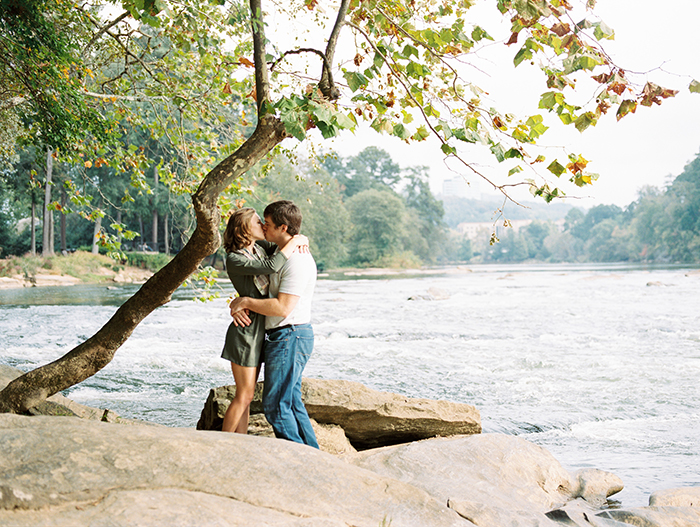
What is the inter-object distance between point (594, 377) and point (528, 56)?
8.83 m

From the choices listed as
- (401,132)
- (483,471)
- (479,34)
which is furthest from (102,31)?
(483,471)

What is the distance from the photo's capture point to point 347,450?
567 cm

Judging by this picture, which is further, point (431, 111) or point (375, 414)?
point (375, 414)

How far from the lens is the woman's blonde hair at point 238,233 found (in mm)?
4195

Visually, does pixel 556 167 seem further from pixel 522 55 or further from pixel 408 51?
pixel 408 51

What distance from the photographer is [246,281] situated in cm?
424

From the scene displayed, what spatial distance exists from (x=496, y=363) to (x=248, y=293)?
361 inches

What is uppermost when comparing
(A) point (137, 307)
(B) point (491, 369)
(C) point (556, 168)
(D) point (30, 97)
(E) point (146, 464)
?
(D) point (30, 97)

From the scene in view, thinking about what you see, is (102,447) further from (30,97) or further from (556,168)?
(30,97)

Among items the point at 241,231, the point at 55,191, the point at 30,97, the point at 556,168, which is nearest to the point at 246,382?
the point at 241,231

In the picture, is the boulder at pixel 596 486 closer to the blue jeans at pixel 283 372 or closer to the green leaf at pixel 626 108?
the blue jeans at pixel 283 372

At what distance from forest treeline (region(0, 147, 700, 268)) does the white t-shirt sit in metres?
3.40

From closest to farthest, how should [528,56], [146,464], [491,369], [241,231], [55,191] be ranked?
1. [146,464]
2. [528,56]
3. [241,231]
4. [491,369]
5. [55,191]

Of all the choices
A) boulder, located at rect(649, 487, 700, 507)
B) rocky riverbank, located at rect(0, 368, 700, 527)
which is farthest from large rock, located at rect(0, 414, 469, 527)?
boulder, located at rect(649, 487, 700, 507)
